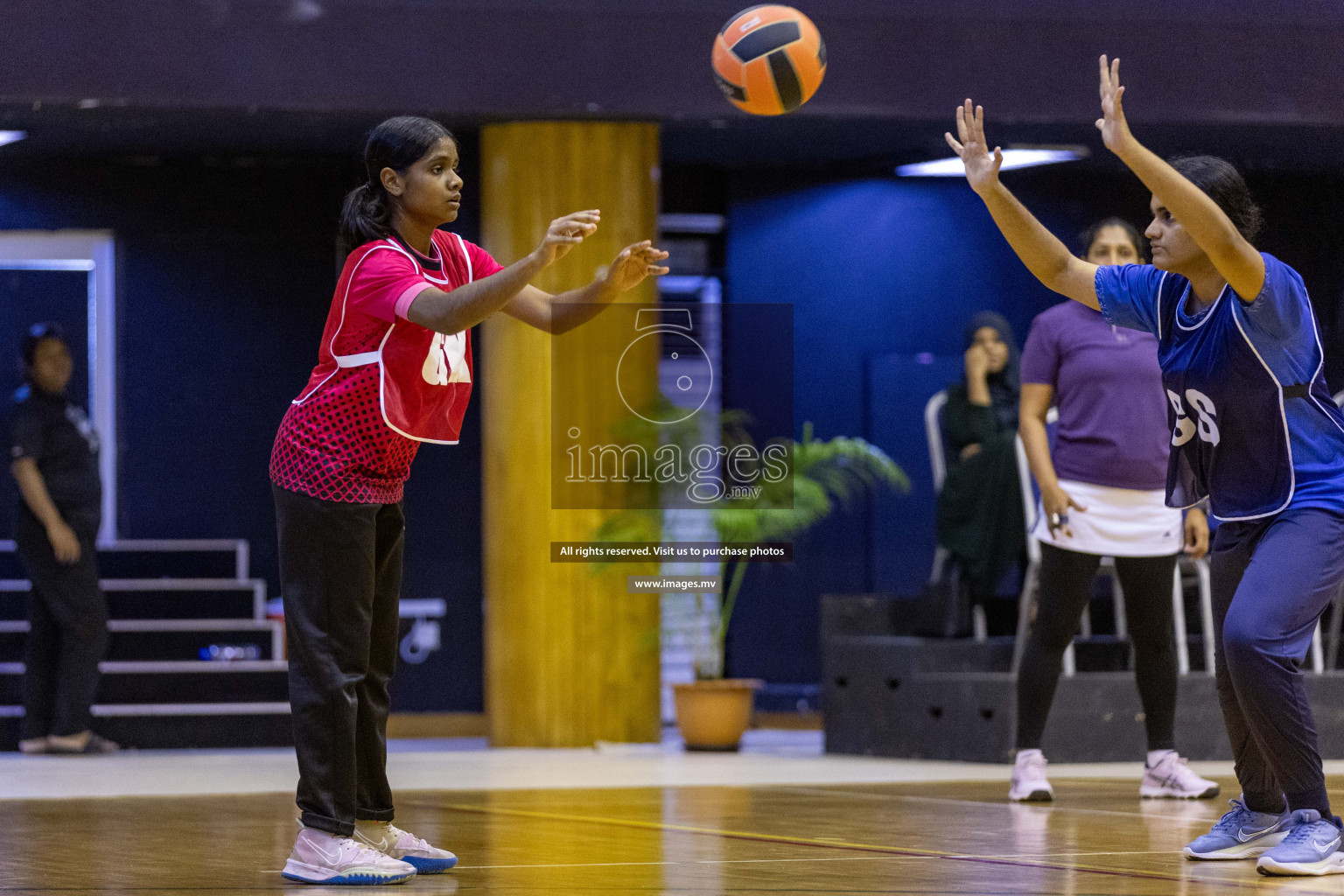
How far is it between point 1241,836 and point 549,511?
3940 mm

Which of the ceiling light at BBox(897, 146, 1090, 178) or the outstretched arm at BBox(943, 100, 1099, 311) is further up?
the ceiling light at BBox(897, 146, 1090, 178)

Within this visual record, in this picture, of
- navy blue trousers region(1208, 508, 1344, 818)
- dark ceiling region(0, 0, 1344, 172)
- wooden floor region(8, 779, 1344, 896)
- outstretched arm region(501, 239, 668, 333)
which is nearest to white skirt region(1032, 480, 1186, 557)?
wooden floor region(8, 779, 1344, 896)

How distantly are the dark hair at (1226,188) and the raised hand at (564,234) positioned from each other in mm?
1040

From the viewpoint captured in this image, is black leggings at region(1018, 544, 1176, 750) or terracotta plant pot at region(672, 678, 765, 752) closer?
black leggings at region(1018, 544, 1176, 750)

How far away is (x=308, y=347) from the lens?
791 centimetres

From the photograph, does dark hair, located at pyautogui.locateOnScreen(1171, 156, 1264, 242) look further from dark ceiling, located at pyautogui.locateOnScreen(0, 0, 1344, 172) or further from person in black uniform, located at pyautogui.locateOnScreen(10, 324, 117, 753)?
person in black uniform, located at pyautogui.locateOnScreen(10, 324, 117, 753)

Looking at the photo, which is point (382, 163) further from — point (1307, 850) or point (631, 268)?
point (1307, 850)

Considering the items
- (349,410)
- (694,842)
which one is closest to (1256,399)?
(694,842)

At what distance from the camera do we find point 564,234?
8.91 ft

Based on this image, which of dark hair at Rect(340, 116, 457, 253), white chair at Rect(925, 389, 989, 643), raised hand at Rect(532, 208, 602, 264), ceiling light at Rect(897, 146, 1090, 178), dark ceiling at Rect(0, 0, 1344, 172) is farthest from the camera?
ceiling light at Rect(897, 146, 1090, 178)

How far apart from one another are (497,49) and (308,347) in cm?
211

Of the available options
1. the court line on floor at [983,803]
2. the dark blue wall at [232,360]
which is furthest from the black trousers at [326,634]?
the dark blue wall at [232,360]

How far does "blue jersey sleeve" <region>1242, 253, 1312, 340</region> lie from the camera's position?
2857mm

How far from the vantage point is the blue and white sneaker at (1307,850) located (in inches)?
114
